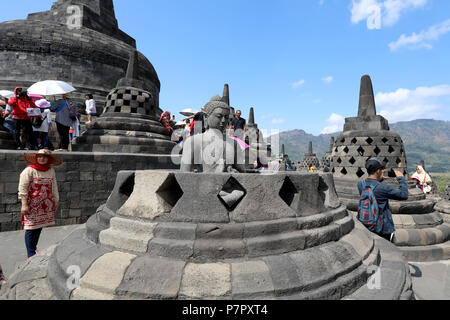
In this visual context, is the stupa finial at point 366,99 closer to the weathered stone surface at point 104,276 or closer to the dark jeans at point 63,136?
the weathered stone surface at point 104,276

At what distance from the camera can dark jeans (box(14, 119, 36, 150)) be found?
6.30 meters

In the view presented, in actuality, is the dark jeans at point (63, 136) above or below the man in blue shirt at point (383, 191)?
above

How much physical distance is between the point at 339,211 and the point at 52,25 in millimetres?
20766

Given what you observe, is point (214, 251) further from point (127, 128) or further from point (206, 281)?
point (127, 128)

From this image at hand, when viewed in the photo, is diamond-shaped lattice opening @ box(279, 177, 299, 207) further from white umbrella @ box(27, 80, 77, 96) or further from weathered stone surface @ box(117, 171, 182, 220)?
white umbrella @ box(27, 80, 77, 96)

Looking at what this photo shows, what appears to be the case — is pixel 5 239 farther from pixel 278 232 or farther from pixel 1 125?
pixel 278 232

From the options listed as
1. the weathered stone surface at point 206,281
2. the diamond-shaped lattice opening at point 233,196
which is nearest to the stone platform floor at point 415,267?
the weathered stone surface at point 206,281

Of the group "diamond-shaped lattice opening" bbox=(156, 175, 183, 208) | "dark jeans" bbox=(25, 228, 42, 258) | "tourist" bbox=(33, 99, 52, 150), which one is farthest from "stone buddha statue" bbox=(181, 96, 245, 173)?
"tourist" bbox=(33, 99, 52, 150)

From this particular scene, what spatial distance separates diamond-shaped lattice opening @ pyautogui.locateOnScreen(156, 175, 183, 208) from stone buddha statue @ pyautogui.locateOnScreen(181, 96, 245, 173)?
48 centimetres

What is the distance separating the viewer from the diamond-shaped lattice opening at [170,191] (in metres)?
2.14

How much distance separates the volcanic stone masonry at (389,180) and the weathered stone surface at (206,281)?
4607 millimetres

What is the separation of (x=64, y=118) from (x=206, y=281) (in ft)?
23.9
